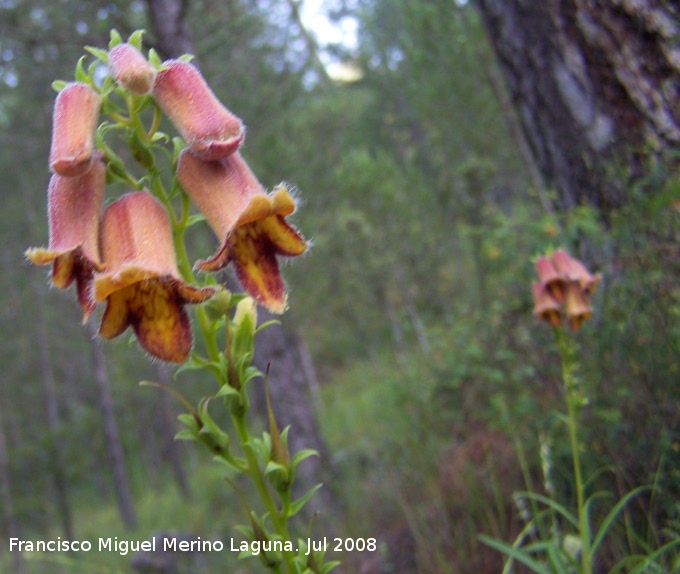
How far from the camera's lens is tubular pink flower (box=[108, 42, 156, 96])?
1.17 metres

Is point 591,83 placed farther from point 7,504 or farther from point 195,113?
point 7,504

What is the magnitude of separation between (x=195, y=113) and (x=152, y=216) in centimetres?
23

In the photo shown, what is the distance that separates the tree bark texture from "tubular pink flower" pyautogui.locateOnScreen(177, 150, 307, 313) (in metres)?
1.95

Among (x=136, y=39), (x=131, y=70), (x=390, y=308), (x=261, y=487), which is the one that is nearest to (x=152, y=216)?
(x=131, y=70)

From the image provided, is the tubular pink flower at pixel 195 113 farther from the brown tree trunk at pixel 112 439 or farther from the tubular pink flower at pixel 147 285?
the brown tree trunk at pixel 112 439

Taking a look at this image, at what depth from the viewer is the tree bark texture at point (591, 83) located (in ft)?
8.71

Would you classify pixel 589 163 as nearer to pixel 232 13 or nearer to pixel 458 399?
pixel 458 399

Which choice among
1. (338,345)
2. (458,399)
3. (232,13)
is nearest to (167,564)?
(458,399)

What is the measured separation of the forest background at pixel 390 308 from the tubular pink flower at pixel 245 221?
0.47 m

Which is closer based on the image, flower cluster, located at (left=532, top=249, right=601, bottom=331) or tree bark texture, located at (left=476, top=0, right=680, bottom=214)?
flower cluster, located at (left=532, top=249, right=601, bottom=331)

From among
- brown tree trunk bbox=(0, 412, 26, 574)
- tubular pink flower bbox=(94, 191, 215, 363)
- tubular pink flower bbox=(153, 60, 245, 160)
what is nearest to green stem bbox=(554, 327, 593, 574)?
tubular pink flower bbox=(94, 191, 215, 363)

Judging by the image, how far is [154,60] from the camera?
131 centimetres

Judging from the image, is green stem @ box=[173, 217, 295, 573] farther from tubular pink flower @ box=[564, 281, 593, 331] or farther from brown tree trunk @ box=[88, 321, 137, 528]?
brown tree trunk @ box=[88, 321, 137, 528]

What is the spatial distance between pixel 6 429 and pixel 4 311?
6.49 metres
